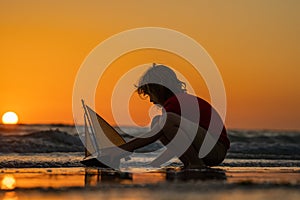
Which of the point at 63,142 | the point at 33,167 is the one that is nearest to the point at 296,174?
the point at 33,167

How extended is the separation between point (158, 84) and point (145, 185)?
2.13 meters

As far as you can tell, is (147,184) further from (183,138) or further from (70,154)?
(70,154)

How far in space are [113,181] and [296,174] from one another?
2.93m

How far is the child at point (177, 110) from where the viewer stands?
8391 millimetres

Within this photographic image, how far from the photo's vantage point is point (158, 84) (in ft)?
28.6

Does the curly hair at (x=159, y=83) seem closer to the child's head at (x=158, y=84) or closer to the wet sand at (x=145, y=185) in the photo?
the child's head at (x=158, y=84)

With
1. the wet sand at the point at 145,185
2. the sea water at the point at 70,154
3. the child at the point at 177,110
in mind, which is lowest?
the wet sand at the point at 145,185

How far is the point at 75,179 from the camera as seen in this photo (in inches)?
304

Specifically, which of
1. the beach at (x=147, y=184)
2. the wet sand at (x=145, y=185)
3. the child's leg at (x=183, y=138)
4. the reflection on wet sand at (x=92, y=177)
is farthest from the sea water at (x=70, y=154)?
the wet sand at (x=145, y=185)

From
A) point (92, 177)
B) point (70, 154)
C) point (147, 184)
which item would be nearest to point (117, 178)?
point (92, 177)

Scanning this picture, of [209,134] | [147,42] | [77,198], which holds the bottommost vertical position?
[77,198]

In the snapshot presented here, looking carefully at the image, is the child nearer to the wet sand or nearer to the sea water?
the wet sand

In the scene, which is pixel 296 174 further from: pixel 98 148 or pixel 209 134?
pixel 98 148

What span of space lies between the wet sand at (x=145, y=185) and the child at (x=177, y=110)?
299 millimetres
